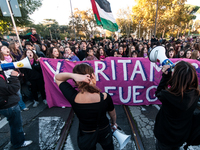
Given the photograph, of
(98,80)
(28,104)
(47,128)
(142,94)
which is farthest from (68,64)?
(142,94)

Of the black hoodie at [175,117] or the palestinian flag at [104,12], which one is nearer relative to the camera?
the black hoodie at [175,117]

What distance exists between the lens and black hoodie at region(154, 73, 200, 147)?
119cm

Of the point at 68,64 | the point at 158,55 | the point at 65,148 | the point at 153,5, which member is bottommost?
the point at 65,148

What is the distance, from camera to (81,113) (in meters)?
1.28

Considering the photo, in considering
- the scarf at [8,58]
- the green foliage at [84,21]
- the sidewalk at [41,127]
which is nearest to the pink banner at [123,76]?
the sidewalk at [41,127]

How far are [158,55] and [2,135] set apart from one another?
12.0 feet

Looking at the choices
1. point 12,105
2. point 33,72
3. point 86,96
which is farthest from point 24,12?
point 86,96

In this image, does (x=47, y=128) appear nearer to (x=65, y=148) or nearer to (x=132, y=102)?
(x=65, y=148)

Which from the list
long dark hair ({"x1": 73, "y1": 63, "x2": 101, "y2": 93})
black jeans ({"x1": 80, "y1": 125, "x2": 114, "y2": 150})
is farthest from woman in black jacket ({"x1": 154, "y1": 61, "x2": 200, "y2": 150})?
long dark hair ({"x1": 73, "y1": 63, "x2": 101, "y2": 93})

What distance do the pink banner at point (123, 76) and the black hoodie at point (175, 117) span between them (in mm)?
1837

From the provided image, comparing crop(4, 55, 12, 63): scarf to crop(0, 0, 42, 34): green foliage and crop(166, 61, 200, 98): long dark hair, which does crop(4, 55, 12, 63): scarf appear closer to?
crop(166, 61, 200, 98): long dark hair

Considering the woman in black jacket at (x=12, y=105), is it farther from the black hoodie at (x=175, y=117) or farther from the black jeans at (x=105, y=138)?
the black hoodie at (x=175, y=117)

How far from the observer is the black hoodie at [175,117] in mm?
1186

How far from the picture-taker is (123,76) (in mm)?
3410
